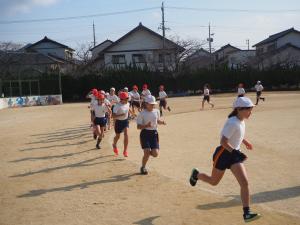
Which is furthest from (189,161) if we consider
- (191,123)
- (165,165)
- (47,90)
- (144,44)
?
(144,44)

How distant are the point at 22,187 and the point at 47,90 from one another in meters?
35.9

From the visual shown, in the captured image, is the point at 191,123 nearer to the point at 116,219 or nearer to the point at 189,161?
the point at 189,161

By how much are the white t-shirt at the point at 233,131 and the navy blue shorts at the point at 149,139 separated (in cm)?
316

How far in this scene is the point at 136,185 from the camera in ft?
26.1

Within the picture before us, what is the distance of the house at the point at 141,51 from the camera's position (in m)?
50.2

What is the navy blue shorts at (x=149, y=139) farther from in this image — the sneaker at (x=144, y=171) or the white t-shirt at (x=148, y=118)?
the sneaker at (x=144, y=171)

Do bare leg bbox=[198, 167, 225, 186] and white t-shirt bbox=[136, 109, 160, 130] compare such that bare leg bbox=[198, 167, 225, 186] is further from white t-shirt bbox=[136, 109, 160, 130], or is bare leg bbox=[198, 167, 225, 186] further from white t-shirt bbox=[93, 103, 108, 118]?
white t-shirt bbox=[93, 103, 108, 118]

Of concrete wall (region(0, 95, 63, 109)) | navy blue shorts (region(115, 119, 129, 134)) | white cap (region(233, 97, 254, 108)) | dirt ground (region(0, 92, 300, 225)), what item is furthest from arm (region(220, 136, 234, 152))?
concrete wall (region(0, 95, 63, 109))

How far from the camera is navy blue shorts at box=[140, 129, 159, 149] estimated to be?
8797 mm

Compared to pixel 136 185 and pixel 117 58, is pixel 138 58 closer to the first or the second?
pixel 117 58

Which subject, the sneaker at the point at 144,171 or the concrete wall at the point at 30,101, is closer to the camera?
the sneaker at the point at 144,171

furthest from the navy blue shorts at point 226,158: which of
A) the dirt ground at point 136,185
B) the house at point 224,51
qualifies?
the house at point 224,51

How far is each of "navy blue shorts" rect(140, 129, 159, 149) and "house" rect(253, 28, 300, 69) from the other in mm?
47063

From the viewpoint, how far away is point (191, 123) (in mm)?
18703
